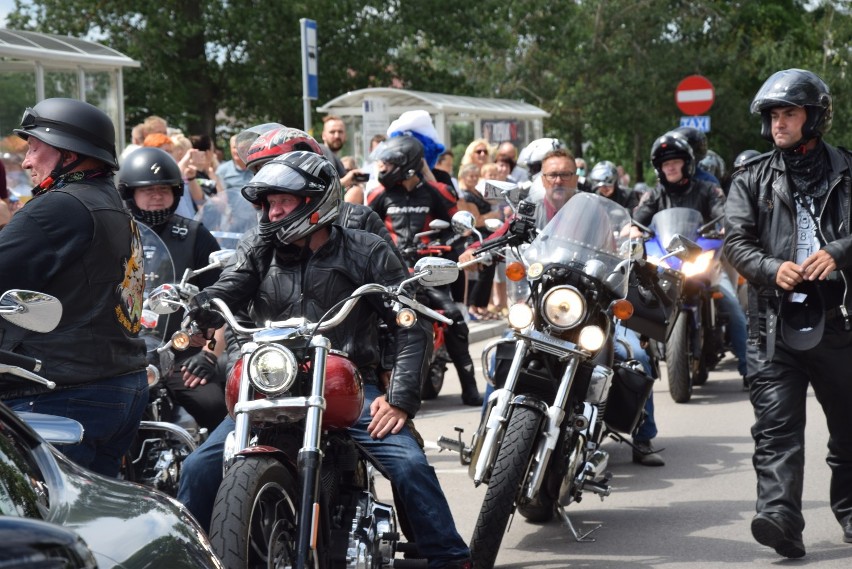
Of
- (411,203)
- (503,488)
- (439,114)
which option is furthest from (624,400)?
(439,114)

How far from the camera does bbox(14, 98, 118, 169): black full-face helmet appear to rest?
4.54m

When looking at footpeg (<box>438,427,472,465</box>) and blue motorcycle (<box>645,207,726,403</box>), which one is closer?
footpeg (<box>438,427,472,465</box>)

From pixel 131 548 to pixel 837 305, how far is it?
3775mm

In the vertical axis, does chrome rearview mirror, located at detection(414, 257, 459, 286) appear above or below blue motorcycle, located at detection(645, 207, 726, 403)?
above

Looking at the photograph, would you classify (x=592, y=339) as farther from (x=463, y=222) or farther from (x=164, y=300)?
(x=164, y=300)

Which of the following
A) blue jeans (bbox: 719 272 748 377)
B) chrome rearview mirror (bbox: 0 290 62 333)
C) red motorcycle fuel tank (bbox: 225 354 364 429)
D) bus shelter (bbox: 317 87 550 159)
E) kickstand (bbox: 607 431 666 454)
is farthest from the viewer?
bus shelter (bbox: 317 87 550 159)

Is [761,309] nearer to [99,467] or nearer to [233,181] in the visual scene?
[99,467]

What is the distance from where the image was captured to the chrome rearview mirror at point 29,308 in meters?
3.42

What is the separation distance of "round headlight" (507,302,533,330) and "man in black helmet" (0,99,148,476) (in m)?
1.79

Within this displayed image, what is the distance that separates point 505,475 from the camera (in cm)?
532

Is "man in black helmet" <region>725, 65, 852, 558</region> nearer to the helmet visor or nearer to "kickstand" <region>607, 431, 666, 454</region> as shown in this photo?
"kickstand" <region>607, 431, 666, 454</region>

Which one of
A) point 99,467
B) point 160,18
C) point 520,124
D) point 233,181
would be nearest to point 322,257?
point 99,467

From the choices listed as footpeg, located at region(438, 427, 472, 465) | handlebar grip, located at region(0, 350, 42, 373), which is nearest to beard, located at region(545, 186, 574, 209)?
footpeg, located at region(438, 427, 472, 465)

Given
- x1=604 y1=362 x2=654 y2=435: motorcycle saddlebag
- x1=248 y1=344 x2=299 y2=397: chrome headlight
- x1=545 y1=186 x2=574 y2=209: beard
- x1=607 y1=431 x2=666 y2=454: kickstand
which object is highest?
x1=545 y1=186 x2=574 y2=209: beard
